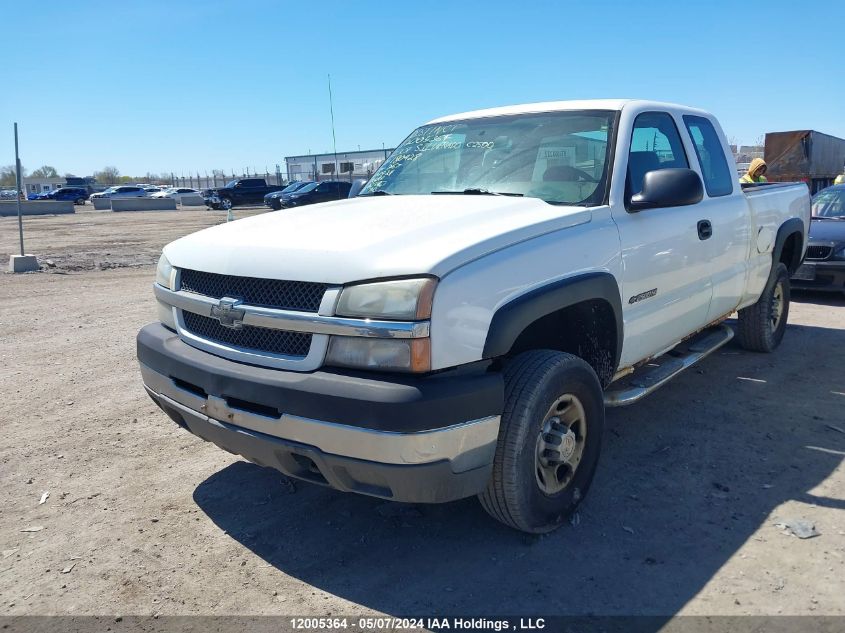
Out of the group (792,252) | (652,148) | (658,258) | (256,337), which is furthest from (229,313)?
(792,252)

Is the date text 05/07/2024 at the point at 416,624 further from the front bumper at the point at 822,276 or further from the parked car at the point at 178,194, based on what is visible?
the parked car at the point at 178,194

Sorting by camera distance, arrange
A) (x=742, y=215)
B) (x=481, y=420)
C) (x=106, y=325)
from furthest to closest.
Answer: (x=106, y=325) → (x=742, y=215) → (x=481, y=420)

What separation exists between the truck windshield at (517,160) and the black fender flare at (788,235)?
8.58ft

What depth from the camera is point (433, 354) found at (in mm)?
2469

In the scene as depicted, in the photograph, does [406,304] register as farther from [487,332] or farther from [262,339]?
[262,339]

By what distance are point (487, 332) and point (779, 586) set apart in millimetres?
1569

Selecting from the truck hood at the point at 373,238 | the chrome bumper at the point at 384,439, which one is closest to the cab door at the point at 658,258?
the truck hood at the point at 373,238

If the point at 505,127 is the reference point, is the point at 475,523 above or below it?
below

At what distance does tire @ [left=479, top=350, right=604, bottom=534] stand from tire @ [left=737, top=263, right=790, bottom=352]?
3.25 meters

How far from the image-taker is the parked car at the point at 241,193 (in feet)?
123

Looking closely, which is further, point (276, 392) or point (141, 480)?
point (141, 480)

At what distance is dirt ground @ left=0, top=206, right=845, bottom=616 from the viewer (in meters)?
2.72

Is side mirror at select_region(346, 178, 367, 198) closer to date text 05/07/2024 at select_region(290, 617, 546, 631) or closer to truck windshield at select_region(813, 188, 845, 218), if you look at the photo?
date text 05/07/2024 at select_region(290, 617, 546, 631)

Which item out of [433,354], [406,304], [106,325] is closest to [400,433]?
[433,354]
